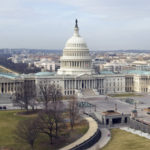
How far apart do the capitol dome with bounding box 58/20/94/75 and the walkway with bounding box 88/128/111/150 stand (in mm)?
67742

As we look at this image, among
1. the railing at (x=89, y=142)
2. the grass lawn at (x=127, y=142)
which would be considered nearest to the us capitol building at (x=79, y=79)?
the grass lawn at (x=127, y=142)

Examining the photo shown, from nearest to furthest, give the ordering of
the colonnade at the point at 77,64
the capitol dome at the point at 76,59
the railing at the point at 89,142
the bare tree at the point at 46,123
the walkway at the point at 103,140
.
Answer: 1. the railing at the point at 89,142
2. the walkway at the point at 103,140
3. the bare tree at the point at 46,123
4. the capitol dome at the point at 76,59
5. the colonnade at the point at 77,64

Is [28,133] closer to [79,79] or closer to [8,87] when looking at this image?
[8,87]

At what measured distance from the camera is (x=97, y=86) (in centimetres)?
14600

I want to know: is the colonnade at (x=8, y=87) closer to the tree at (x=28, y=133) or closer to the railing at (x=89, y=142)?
the railing at (x=89, y=142)

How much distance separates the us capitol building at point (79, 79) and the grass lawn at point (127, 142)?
63158mm

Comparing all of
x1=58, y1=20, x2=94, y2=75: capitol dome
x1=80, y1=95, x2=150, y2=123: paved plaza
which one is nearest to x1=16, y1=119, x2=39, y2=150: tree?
x1=80, y1=95, x2=150, y2=123: paved plaza

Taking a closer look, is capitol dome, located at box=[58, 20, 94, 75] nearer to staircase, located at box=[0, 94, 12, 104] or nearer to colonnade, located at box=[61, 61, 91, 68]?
colonnade, located at box=[61, 61, 91, 68]

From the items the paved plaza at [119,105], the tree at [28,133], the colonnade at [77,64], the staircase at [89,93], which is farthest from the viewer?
the colonnade at [77,64]

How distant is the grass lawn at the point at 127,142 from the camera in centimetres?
6391

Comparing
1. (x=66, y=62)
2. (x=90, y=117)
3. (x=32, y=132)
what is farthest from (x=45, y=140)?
(x=66, y=62)

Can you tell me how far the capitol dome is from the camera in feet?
485

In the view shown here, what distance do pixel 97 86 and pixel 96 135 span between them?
74.3 meters

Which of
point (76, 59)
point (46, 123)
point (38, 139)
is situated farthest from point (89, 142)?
point (76, 59)
